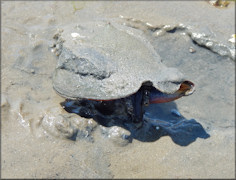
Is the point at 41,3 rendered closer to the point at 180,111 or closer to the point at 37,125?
the point at 37,125

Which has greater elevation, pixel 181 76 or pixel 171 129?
pixel 181 76

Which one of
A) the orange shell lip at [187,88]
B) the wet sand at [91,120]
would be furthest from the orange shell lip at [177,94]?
the wet sand at [91,120]

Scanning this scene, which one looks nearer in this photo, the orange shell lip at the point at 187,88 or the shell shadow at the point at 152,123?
the orange shell lip at the point at 187,88

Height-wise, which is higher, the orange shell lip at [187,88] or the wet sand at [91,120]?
the orange shell lip at [187,88]

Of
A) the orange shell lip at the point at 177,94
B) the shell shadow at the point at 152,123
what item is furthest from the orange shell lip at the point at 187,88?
the shell shadow at the point at 152,123

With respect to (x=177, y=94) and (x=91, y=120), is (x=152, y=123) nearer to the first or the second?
(x=177, y=94)

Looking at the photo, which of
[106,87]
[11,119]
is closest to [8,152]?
[11,119]

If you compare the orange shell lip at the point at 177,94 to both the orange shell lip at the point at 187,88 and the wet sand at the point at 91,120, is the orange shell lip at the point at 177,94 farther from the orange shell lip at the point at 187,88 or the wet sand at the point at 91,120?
the wet sand at the point at 91,120
